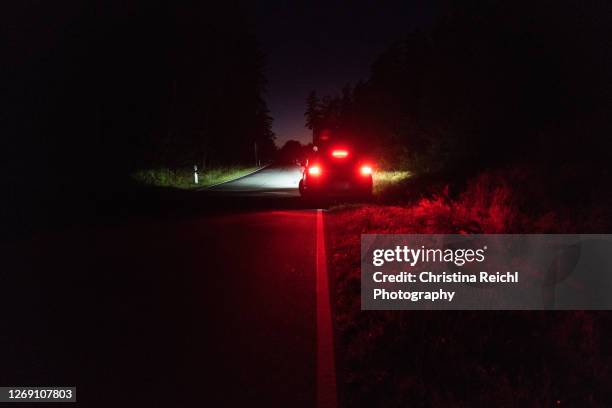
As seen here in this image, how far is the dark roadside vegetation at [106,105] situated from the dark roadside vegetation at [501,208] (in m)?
9.25

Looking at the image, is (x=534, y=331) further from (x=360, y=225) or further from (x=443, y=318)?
(x=360, y=225)

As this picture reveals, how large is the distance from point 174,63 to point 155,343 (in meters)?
34.3

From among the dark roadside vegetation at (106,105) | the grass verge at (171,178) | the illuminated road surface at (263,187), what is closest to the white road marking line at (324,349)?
the dark roadside vegetation at (106,105)

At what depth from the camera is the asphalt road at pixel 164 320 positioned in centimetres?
420

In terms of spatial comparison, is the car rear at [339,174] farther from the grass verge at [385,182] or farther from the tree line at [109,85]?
the tree line at [109,85]

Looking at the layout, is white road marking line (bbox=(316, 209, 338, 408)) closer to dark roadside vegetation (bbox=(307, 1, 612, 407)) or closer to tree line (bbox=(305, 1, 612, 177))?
dark roadside vegetation (bbox=(307, 1, 612, 407))

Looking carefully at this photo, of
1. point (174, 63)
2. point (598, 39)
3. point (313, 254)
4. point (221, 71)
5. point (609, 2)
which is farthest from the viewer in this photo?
point (221, 71)

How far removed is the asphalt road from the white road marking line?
0.23ft

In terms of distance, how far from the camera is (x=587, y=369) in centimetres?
452

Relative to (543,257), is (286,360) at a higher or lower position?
lower

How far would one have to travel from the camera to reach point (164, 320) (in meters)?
5.72

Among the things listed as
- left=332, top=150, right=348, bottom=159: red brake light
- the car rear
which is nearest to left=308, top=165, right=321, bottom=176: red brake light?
the car rear

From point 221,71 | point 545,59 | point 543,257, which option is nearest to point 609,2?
point 545,59

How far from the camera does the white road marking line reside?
159 inches
